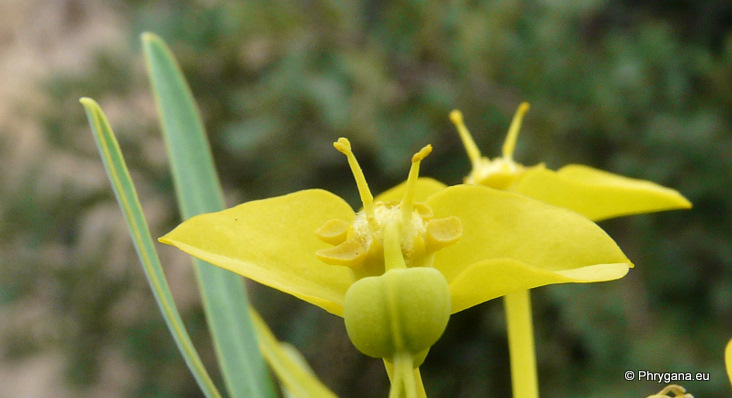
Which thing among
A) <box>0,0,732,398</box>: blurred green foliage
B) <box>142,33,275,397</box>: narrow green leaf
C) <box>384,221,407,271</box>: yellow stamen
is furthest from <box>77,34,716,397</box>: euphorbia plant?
<box>0,0,732,398</box>: blurred green foliage

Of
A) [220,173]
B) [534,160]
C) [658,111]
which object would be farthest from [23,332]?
[658,111]

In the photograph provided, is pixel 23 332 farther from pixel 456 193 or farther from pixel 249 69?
pixel 456 193

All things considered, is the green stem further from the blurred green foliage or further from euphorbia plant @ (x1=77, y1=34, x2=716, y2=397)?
the blurred green foliage

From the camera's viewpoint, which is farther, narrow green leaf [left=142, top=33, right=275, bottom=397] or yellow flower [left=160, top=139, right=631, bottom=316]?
narrow green leaf [left=142, top=33, right=275, bottom=397]

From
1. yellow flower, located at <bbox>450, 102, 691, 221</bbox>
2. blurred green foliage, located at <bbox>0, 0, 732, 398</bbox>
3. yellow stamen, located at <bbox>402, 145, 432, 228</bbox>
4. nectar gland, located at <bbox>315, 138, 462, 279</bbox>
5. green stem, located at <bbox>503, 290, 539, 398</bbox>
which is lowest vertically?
green stem, located at <bbox>503, 290, 539, 398</bbox>

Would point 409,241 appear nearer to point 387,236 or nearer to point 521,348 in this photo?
point 387,236
